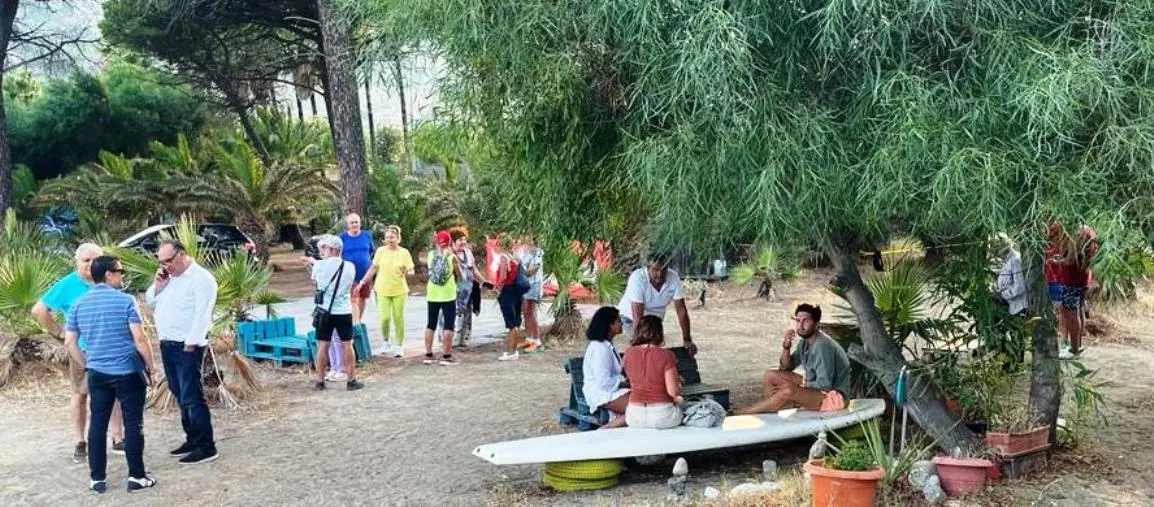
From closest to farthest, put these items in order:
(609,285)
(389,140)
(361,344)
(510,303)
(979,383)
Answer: (979,383) < (361,344) < (510,303) < (609,285) < (389,140)

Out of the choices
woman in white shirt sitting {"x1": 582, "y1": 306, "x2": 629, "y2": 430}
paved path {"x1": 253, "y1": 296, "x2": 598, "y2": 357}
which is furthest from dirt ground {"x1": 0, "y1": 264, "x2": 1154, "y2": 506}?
paved path {"x1": 253, "y1": 296, "x2": 598, "y2": 357}

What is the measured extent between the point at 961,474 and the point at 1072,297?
5.26 m

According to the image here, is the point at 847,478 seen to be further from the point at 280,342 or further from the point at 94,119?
the point at 94,119

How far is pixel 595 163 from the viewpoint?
636cm

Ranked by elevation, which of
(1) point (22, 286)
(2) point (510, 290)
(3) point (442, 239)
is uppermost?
(3) point (442, 239)

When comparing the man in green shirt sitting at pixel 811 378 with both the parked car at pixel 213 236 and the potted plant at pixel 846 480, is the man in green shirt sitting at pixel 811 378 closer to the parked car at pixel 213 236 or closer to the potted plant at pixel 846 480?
the potted plant at pixel 846 480

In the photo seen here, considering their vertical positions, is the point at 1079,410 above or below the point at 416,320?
below

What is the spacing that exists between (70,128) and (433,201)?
1862cm

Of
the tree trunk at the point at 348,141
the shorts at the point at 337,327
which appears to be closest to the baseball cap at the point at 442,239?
the shorts at the point at 337,327

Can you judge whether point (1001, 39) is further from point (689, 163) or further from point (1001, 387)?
point (1001, 387)

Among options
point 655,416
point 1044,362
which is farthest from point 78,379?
point 1044,362

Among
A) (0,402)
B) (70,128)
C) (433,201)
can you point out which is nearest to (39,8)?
(70,128)

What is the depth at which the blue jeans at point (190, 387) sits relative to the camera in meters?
7.16

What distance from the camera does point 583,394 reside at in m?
7.71
